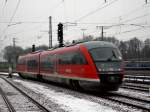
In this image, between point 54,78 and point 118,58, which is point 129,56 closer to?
point 54,78

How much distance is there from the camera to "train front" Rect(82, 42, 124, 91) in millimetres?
18188

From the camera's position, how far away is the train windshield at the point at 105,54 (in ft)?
61.8

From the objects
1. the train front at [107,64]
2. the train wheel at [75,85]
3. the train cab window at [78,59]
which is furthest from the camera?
the train wheel at [75,85]

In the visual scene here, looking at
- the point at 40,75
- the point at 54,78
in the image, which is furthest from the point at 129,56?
the point at 54,78

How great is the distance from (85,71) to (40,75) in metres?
15.0

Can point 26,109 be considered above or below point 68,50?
below

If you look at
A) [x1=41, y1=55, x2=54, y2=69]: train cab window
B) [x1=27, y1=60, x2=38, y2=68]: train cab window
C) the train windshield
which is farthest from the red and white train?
[x1=27, y1=60, x2=38, y2=68]: train cab window

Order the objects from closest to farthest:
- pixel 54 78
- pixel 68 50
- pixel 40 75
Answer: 1. pixel 68 50
2. pixel 54 78
3. pixel 40 75

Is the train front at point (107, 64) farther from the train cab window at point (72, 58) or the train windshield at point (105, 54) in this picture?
the train cab window at point (72, 58)

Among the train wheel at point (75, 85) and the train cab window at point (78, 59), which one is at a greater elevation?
the train cab window at point (78, 59)

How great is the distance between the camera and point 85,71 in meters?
19.2

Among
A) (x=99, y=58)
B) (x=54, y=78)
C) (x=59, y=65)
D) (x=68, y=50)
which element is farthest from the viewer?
(x=54, y=78)

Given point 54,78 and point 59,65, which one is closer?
point 59,65

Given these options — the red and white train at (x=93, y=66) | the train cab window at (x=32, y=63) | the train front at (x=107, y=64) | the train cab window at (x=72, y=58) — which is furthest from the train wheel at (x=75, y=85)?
the train cab window at (x=32, y=63)
